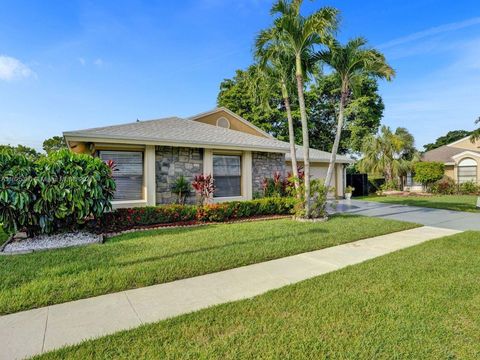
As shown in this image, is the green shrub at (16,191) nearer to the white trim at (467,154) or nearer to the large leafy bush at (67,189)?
the large leafy bush at (67,189)

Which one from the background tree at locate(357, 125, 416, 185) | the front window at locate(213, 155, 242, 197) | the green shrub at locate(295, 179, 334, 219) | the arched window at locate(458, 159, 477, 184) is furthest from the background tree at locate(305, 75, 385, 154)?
the green shrub at locate(295, 179, 334, 219)

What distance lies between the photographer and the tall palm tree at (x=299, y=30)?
8.40 metres

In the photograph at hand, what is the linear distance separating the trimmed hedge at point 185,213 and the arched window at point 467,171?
20583 millimetres

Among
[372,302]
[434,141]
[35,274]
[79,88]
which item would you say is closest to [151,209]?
[35,274]

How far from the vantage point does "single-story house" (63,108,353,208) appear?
8789mm

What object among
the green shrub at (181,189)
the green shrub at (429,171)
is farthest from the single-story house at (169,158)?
the green shrub at (429,171)

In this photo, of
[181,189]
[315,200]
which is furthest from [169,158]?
[315,200]

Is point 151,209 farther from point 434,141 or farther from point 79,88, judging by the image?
point 434,141

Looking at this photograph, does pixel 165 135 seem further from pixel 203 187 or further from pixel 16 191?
pixel 16 191

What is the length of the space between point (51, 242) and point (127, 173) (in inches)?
135

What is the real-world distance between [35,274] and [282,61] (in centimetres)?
965

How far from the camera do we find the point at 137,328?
2.82m

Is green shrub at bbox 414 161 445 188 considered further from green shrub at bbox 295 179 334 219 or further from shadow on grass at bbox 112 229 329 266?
shadow on grass at bbox 112 229 329 266

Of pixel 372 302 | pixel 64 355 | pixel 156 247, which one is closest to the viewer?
pixel 64 355
